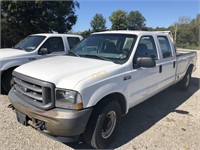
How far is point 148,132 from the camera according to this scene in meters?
4.34

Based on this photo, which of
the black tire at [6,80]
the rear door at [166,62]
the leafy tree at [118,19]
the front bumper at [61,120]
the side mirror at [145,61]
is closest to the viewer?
the front bumper at [61,120]

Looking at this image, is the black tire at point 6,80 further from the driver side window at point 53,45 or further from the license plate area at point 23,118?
the license plate area at point 23,118

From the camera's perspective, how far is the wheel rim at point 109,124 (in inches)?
143

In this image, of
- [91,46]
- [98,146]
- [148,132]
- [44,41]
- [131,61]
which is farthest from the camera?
[44,41]

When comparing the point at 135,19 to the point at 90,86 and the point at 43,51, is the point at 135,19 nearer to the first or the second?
the point at 43,51

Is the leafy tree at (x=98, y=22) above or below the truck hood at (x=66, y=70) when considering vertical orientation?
above

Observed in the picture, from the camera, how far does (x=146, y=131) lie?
173 inches

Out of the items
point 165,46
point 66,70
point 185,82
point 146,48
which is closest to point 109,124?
point 66,70

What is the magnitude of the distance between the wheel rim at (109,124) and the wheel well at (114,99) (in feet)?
0.75

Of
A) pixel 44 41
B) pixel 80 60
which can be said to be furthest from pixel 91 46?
pixel 44 41

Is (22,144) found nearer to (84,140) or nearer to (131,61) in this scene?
(84,140)

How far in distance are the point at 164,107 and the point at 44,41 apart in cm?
425

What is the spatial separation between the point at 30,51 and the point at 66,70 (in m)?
3.90

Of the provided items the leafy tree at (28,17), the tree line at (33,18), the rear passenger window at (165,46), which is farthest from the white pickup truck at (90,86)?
the leafy tree at (28,17)
